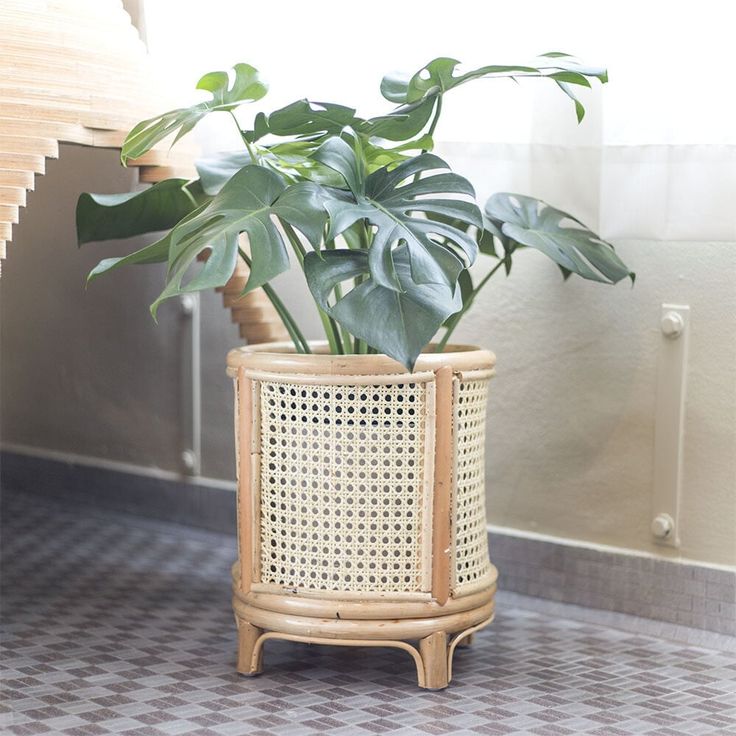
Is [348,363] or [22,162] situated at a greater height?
[22,162]

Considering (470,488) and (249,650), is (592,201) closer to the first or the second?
(470,488)

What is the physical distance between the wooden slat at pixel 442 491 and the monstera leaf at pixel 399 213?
0.20m

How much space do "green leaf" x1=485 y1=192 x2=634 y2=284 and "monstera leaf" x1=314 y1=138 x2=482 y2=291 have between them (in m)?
0.20

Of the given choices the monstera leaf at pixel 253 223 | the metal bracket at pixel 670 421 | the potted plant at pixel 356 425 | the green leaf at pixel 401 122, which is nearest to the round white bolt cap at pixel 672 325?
the metal bracket at pixel 670 421

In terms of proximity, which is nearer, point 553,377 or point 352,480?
point 352,480

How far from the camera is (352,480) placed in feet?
5.38

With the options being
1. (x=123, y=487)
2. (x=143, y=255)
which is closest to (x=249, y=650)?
(x=143, y=255)

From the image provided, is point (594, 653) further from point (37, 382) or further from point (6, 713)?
point (37, 382)

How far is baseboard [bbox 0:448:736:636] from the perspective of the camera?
1.91 meters

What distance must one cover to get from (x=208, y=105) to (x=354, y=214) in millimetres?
325

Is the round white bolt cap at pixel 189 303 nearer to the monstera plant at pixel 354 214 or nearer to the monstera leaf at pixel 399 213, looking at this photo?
the monstera plant at pixel 354 214

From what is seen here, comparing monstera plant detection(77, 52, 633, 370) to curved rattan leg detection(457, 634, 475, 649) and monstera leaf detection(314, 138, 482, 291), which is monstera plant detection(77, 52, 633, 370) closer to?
monstera leaf detection(314, 138, 482, 291)

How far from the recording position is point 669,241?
192 cm

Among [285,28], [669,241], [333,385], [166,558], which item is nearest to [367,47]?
[285,28]
